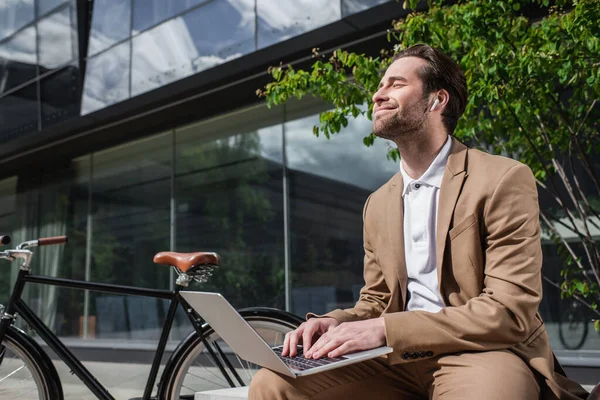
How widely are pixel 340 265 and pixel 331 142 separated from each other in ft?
5.81

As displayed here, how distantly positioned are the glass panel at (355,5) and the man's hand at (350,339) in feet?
19.7

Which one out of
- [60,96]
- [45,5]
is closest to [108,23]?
[60,96]

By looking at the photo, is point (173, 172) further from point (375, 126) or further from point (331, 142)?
point (375, 126)

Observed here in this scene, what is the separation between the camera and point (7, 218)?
46.7 feet

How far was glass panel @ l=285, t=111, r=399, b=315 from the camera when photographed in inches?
327

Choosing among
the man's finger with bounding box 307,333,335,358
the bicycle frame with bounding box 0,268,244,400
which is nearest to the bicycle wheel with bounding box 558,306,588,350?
the bicycle frame with bounding box 0,268,244,400

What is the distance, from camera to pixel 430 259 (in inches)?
76.7

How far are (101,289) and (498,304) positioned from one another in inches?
113

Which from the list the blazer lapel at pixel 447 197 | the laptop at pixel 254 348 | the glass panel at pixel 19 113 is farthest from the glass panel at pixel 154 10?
the laptop at pixel 254 348

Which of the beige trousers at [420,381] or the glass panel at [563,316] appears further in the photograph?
the glass panel at [563,316]

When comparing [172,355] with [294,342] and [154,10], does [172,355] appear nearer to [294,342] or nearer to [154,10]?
[294,342]

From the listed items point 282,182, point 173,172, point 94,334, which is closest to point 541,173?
point 282,182

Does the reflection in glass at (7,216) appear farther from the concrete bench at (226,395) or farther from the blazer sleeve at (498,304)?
the blazer sleeve at (498,304)

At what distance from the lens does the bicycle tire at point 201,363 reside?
11.8 ft
